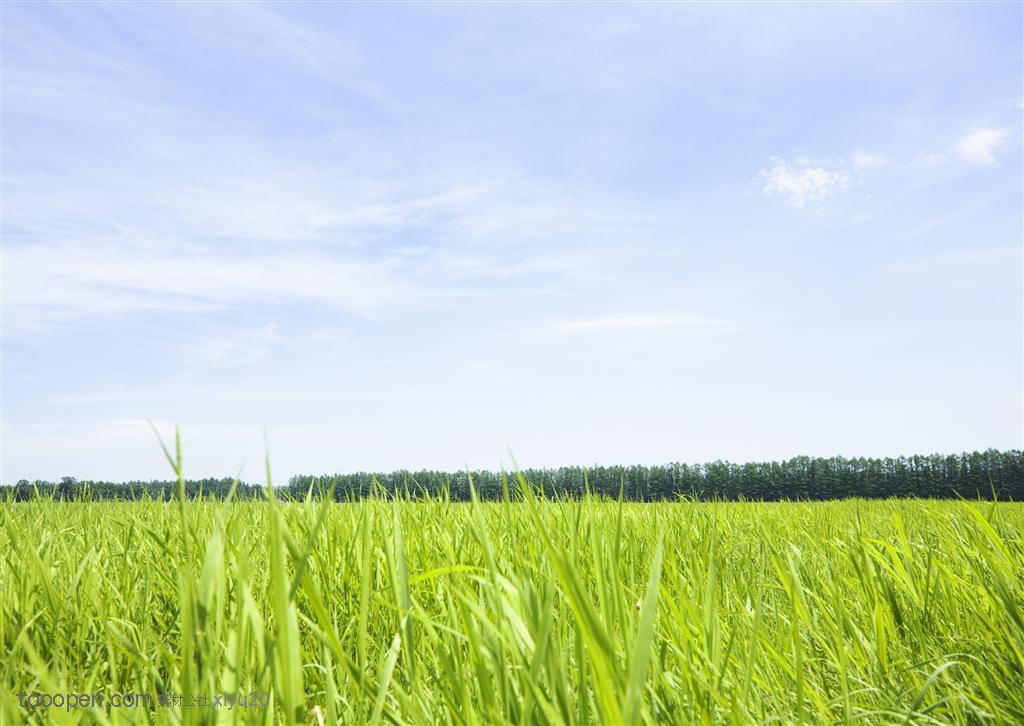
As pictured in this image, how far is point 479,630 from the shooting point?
1.35 metres

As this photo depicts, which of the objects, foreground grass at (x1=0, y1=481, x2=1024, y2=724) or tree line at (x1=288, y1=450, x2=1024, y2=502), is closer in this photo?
foreground grass at (x1=0, y1=481, x2=1024, y2=724)

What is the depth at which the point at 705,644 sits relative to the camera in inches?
50.0

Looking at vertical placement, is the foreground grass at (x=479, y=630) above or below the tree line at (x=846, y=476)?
above

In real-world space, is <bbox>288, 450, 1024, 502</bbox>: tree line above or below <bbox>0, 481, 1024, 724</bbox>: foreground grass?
below

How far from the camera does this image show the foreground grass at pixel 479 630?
0.94 m

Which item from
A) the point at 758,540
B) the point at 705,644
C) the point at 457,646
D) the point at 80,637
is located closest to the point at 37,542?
the point at 80,637

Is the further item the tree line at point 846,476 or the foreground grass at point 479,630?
the tree line at point 846,476

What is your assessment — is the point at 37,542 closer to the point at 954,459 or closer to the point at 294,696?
the point at 294,696

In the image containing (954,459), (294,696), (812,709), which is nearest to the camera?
(294,696)

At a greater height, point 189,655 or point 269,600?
point 189,655

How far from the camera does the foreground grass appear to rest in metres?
0.94

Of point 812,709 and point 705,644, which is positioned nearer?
point 705,644

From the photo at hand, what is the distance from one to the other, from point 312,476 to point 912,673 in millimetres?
2486

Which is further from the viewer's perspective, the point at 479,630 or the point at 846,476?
the point at 846,476
